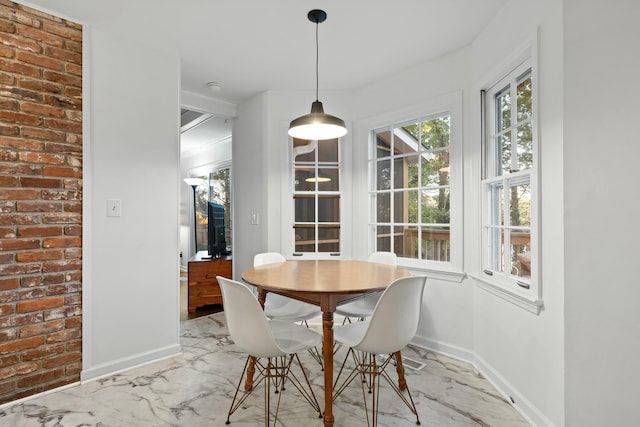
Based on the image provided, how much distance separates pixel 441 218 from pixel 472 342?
102 cm

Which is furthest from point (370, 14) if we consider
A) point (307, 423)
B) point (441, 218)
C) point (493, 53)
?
point (307, 423)

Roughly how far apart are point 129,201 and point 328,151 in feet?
6.47

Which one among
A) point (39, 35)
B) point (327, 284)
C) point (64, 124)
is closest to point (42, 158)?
point (64, 124)

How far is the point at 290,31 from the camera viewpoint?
8.13ft

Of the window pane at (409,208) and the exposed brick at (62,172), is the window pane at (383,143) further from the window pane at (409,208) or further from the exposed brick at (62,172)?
the exposed brick at (62,172)

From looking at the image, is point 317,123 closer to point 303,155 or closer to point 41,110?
point 303,155

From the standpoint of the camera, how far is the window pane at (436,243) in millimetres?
2920

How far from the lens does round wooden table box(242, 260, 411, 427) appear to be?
179 cm

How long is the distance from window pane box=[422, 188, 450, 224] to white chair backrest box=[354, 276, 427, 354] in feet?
4.30

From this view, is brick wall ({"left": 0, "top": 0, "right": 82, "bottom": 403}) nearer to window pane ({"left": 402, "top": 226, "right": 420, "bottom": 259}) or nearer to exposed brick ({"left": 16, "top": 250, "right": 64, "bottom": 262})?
exposed brick ({"left": 16, "top": 250, "right": 64, "bottom": 262})

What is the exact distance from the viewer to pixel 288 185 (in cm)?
362

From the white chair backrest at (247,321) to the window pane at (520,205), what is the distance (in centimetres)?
165

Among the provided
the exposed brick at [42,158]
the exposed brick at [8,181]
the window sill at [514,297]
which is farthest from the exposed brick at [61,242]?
the window sill at [514,297]

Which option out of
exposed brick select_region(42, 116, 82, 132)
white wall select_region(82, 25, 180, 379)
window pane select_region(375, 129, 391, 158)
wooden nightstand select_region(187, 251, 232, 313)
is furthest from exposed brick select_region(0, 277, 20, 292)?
window pane select_region(375, 129, 391, 158)
